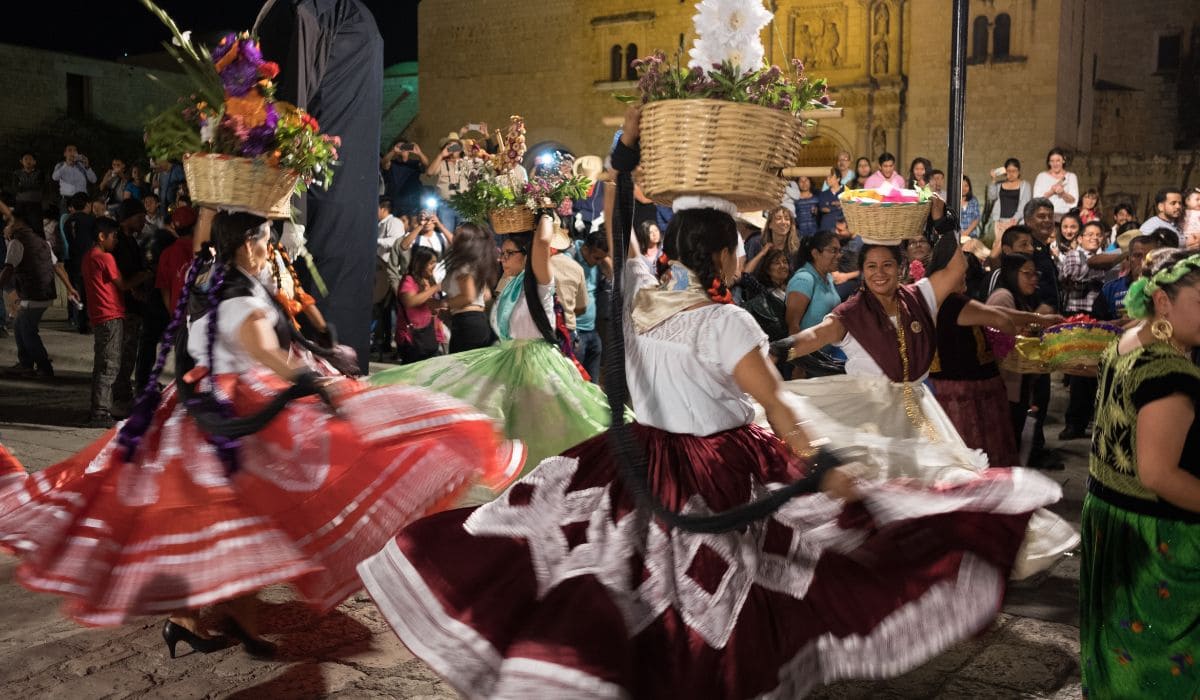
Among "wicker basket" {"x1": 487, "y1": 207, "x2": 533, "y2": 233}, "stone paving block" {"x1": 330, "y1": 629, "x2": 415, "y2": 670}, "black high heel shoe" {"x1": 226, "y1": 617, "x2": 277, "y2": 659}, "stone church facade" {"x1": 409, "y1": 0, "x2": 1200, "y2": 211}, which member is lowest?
"stone paving block" {"x1": 330, "y1": 629, "x2": 415, "y2": 670}

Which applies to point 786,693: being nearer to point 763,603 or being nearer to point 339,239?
point 763,603

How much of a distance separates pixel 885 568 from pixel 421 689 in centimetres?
200

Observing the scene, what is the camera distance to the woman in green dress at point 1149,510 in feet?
10.5

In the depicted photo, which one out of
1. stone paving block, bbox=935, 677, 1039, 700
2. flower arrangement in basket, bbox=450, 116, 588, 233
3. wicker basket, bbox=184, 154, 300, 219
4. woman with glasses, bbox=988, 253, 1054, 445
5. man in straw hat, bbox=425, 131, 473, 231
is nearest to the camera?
stone paving block, bbox=935, 677, 1039, 700

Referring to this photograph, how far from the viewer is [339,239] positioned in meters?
8.31

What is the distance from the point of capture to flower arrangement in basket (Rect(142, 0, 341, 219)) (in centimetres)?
475

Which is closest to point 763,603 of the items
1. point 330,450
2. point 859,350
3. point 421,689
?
point 421,689

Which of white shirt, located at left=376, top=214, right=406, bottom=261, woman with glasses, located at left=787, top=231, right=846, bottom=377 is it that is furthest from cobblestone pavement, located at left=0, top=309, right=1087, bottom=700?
white shirt, located at left=376, top=214, right=406, bottom=261

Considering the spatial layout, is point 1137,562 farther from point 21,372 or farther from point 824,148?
point 824,148

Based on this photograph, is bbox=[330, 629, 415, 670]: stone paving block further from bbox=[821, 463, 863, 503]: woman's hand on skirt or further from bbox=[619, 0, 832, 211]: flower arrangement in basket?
bbox=[619, 0, 832, 211]: flower arrangement in basket

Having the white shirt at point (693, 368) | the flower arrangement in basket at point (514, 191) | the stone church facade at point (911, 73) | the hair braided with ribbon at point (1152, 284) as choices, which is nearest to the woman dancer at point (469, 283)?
the flower arrangement in basket at point (514, 191)

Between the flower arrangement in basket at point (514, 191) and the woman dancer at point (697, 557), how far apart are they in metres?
3.90

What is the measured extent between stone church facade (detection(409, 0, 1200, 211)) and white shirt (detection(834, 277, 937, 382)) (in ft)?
70.0

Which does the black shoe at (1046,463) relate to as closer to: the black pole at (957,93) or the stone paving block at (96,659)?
the black pole at (957,93)
